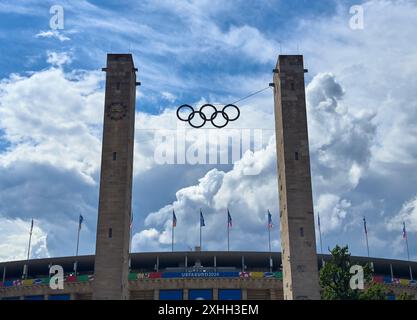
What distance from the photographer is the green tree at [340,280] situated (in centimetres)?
6688

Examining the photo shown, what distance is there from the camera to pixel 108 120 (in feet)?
249

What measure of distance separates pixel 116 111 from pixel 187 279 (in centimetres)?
3679

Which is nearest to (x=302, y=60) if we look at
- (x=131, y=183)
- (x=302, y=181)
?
(x=302, y=181)

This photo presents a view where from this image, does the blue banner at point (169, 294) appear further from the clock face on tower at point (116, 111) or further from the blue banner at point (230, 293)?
the clock face on tower at point (116, 111)

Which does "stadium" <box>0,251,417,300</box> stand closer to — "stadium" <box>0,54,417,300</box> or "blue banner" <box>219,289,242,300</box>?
"blue banner" <box>219,289,242,300</box>

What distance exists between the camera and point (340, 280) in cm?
6825

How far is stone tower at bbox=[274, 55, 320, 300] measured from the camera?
70125 mm

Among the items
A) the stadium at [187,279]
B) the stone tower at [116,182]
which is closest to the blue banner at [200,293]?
the stadium at [187,279]

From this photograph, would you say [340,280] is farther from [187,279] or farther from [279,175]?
[187,279]

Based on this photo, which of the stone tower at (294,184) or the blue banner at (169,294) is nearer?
the stone tower at (294,184)

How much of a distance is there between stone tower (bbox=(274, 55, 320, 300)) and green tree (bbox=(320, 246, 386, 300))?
5.51ft

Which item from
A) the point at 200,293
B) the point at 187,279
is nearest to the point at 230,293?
the point at 200,293
